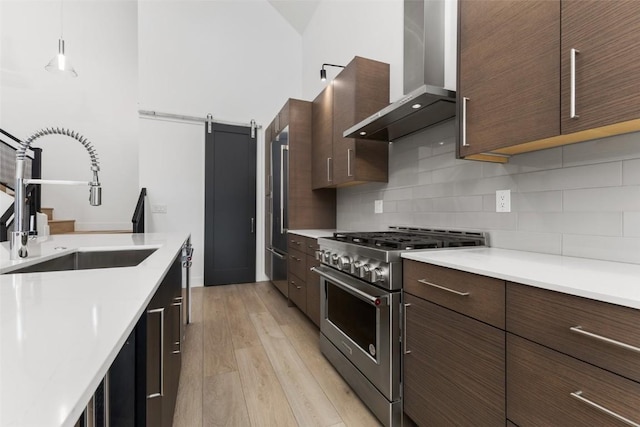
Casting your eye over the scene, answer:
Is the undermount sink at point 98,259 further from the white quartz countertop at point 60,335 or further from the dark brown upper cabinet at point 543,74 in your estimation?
the dark brown upper cabinet at point 543,74

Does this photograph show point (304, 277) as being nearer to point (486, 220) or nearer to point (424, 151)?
point (424, 151)

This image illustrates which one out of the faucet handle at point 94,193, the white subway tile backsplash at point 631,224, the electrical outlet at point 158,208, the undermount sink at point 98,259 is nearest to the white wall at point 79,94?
the electrical outlet at point 158,208

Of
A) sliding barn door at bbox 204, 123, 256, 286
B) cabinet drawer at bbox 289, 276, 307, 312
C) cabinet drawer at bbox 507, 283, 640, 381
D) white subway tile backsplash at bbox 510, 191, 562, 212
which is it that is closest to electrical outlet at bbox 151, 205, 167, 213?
sliding barn door at bbox 204, 123, 256, 286

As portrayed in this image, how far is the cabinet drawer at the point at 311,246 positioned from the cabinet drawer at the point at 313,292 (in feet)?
0.15

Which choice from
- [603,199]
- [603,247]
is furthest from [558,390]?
[603,199]

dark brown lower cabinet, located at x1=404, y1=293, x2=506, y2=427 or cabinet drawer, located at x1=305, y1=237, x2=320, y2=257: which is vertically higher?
cabinet drawer, located at x1=305, y1=237, x2=320, y2=257

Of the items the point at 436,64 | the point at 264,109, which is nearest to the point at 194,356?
the point at 436,64

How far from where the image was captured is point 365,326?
167 cm

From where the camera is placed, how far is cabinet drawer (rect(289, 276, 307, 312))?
9.34 ft

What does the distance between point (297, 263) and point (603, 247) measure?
2.32 meters

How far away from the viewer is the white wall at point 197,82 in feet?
13.8

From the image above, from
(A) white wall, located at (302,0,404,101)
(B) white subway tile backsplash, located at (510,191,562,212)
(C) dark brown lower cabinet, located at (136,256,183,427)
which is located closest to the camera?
(C) dark brown lower cabinet, located at (136,256,183,427)

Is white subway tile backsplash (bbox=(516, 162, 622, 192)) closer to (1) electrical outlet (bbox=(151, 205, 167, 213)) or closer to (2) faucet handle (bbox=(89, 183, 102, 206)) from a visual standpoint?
(2) faucet handle (bbox=(89, 183, 102, 206))

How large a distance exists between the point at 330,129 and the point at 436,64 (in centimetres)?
120
